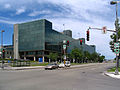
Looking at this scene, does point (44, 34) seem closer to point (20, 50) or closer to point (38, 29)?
point (38, 29)

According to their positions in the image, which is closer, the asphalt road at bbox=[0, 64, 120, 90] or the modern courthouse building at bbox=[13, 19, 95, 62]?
the asphalt road at bbox=[0, 64, 120, 90]

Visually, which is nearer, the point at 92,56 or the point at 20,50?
the point at 20,50

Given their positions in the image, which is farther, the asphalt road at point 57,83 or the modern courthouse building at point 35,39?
the modern courthouse building at point 35,39

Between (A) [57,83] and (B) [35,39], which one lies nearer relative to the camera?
(A) [57,83]

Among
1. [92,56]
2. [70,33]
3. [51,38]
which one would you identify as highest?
[70,33]

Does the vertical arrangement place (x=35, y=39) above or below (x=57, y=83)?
above

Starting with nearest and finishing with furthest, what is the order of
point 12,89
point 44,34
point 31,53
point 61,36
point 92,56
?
point 12,89 → point 44,34 → point 31,53 → point 61,36 → point 92,56

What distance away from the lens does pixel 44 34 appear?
7775cm

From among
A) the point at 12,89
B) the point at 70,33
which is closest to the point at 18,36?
the point at 70,33

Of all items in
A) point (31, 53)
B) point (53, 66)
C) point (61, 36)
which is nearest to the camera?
point (53, 66)

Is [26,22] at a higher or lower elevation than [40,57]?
higher

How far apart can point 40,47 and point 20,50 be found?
16.0 m

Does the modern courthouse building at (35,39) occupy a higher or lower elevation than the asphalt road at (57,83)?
higher

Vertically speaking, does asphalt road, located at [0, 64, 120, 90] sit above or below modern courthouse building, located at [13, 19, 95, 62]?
below
